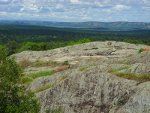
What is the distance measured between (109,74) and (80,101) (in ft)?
14.7

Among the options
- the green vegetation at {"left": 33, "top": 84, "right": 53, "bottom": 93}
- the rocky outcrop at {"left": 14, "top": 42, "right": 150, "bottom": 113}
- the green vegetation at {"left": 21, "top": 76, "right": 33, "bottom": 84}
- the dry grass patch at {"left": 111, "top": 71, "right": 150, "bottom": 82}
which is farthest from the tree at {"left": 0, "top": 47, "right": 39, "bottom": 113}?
the green vegetation at {"left": 21, "top": 76, "right": 33, "bottom": 84}

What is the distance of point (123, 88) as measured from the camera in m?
38.3

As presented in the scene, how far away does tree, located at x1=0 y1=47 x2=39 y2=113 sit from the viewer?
31.5 m

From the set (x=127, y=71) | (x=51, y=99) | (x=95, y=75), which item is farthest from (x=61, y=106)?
(x=127, y=71)

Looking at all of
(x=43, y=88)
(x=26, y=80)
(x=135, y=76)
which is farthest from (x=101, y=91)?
(x=26, y=80)

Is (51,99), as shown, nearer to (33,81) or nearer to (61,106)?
(61,106)

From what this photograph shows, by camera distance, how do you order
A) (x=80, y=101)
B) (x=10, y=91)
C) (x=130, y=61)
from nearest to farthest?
(x=10, y=91) → (x=80, y=101) → (x=130, y=61)

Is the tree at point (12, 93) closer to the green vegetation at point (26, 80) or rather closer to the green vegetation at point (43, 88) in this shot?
the green vegetation at point (43, 88)

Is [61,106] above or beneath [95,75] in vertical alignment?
beneath

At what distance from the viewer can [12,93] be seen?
1291 inches

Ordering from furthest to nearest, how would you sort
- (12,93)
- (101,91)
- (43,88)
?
(43,88)
(101,91)
(12,93)

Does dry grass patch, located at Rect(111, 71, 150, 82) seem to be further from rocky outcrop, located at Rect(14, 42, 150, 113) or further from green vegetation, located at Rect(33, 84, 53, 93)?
green vegetation, located at Rect(33, 84, 53, 93)

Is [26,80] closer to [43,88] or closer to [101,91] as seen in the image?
[43,88]

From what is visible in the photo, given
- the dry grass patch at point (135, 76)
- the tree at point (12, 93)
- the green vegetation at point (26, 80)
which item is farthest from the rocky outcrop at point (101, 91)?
the green vegetation at point (26, 80)
